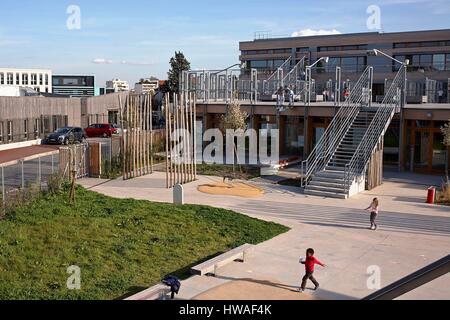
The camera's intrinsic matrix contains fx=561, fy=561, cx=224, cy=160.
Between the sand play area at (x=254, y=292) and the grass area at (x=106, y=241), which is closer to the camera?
the sand play area at (x=254, y=292)

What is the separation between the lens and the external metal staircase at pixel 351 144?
22.1 meters

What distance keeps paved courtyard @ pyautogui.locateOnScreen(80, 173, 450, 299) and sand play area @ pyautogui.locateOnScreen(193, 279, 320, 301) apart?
17 cm

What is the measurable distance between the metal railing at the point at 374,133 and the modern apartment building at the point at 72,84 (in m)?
70.2

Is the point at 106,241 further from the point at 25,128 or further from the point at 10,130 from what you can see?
the point at 25,128

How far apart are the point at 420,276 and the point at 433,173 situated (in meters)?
22.7

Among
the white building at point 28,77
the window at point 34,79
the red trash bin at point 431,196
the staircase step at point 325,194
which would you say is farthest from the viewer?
the window at point 34,79

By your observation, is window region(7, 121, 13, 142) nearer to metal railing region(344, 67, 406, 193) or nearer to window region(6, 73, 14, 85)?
metal railing region(344, 67, 406, 193)

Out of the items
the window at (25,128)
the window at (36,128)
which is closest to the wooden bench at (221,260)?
the window at (25,128)

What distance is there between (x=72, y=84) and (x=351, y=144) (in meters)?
78.4

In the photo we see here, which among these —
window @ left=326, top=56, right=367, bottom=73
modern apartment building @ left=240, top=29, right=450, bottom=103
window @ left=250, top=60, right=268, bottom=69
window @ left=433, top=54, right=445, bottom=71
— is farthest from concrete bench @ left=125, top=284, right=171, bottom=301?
window @ left=250, top=60, right=268, bottom=69

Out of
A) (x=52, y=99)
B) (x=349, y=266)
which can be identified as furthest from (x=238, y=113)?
(x=52, y=99)

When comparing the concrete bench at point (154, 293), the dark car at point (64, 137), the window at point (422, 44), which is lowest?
the concrete bench at point (154, 293)

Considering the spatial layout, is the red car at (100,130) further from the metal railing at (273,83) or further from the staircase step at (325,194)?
the staircase step at (325,194)

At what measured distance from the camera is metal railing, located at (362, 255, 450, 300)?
21.6 feet
